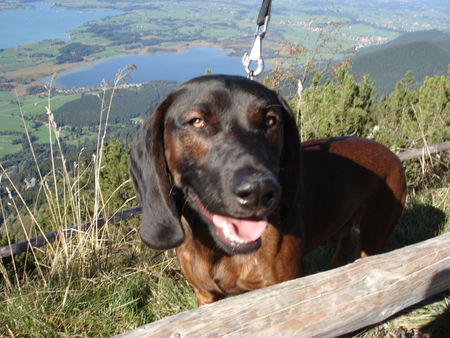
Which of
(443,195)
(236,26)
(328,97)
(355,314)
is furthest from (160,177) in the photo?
(236,26)

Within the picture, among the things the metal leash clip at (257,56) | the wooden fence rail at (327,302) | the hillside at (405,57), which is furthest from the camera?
the hillside at (405,57)

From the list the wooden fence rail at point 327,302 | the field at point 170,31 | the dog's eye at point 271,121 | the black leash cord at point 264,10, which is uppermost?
the black leash cord at point 264,10

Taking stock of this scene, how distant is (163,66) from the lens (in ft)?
189

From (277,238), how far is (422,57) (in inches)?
2105

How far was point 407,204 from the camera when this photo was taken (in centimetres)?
474

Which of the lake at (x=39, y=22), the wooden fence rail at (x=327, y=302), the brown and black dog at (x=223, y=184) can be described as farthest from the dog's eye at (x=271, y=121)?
the lake at (x=39, y=22)

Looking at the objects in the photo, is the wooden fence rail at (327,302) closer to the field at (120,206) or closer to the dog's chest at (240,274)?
the dog's chest at (240,274)

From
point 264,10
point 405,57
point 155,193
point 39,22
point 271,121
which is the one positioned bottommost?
point 405,57

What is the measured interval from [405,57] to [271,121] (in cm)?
5606

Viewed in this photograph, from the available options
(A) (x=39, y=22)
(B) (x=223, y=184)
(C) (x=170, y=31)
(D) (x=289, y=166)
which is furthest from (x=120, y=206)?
(A) (x=39, y=22)

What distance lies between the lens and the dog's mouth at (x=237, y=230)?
2.01 metres

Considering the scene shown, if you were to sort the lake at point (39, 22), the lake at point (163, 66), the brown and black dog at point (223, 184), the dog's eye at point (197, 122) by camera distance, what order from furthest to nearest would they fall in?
the lake at point (39, 22), the lake at point (163, 66), the dog's eye at point (197, 122), the brown and black dog at point (223, 184)

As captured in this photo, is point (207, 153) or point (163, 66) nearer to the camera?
point (207, 153)

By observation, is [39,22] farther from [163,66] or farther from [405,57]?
[405,57]
